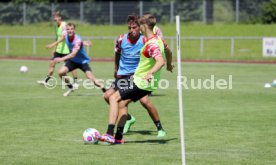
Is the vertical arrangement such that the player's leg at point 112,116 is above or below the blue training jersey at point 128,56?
below

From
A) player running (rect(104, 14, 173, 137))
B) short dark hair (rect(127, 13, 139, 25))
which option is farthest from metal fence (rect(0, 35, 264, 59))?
short dark hair (rect(127, 13, 139, 25))

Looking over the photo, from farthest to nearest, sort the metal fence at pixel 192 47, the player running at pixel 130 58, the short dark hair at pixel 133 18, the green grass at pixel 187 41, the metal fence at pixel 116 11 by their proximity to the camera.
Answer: the metal fence at pixel 116 11
the green grass at pixel 187 41
the metal fence at pixel 192 47
the player running at pixel 130 58
the short dark hair at pixel 133 18

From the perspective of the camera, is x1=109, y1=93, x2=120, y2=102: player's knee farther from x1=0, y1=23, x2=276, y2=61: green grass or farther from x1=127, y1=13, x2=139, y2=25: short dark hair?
x1=0, y1=23, x2=276, y2=61: green grass

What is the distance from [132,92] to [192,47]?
118 ft

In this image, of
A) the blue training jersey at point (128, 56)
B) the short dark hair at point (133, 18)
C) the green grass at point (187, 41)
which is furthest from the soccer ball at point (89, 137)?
the green grass at point (187, 41)

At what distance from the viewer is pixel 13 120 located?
14.4 metres

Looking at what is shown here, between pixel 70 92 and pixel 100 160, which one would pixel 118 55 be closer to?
pixel 100 160

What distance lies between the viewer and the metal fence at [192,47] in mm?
42875

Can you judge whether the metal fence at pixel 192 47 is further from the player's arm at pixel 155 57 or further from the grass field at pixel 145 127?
the player's arm at pixel 155 57

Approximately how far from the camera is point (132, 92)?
448 inches

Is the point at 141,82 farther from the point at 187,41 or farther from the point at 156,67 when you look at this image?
the point at 187,41

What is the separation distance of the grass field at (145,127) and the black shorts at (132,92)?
776 millimetres

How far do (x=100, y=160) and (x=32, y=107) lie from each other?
773 cm

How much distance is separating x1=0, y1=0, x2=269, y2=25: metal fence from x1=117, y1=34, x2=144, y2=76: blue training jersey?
4100 cm
